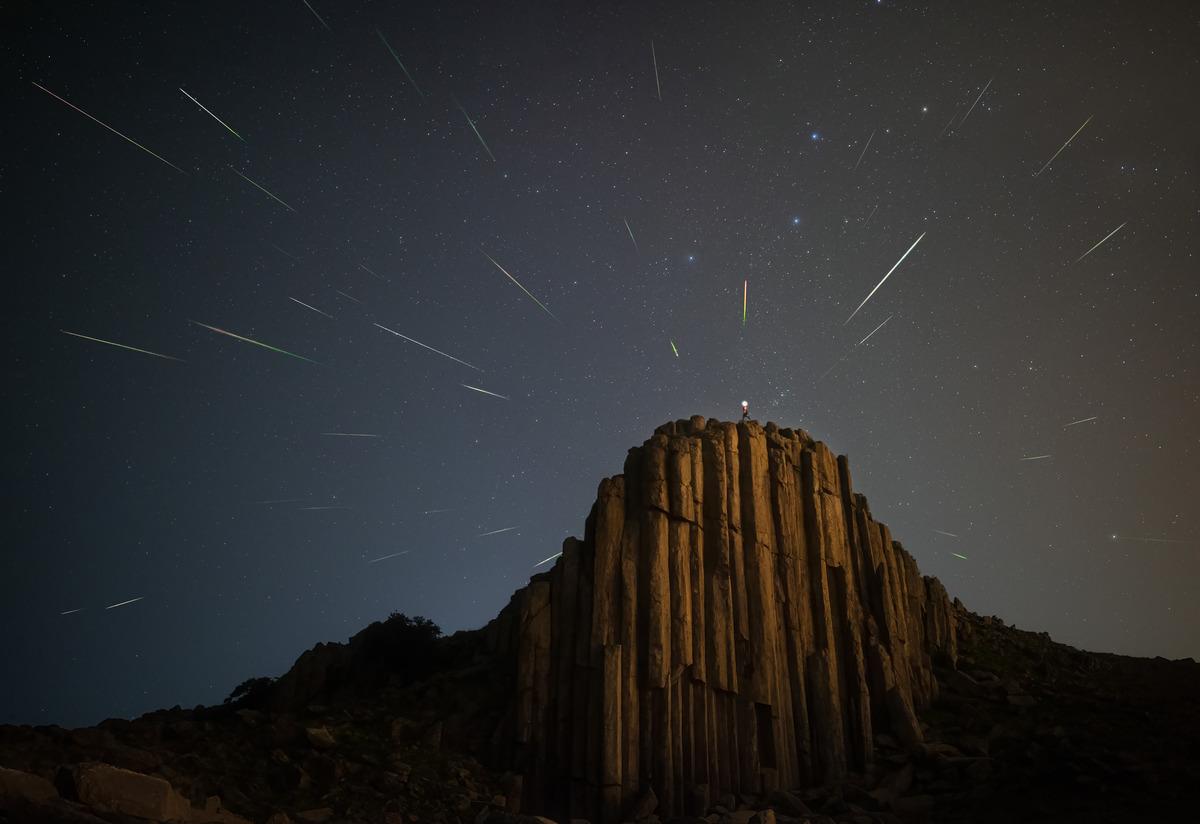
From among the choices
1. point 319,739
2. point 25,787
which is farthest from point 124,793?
point 319,739

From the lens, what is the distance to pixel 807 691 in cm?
2759

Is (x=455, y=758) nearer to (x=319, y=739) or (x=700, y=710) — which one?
(x=319, y=739)

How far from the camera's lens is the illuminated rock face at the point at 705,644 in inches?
972

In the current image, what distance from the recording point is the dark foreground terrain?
18266 mm

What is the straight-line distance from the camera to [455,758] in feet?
83.5

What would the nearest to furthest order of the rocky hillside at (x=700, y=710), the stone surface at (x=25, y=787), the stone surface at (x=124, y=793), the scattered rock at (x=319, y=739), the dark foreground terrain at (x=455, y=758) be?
the stone surface at (x=25, y=787) → the stone surface at (x=124, y=793) → the dark foreground terrain at (x=455, y=758) → the rocky hillside at (x=700, y=710) → the scattered rock at (x=319, y=739)

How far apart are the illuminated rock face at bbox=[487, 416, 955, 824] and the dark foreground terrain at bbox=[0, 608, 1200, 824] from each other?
130 cm

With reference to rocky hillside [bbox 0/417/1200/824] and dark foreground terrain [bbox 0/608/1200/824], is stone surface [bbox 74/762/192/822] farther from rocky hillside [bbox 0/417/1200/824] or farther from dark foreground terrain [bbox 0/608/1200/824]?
rocky hillside [bbox 0/417/1200/824]

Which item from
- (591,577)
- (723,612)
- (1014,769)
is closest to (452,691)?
(591,577)

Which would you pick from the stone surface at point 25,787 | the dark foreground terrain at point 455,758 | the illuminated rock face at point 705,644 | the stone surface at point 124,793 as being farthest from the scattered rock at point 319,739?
the stone surface at point 25,787

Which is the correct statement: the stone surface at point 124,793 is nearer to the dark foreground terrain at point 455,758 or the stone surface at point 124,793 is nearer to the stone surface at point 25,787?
the dark foreground terrain at point 455,758

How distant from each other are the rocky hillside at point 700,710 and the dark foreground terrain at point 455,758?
0.11 m

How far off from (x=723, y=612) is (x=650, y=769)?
Result: 19.4ft

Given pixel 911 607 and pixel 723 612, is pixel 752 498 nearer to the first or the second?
pixel 723 612
